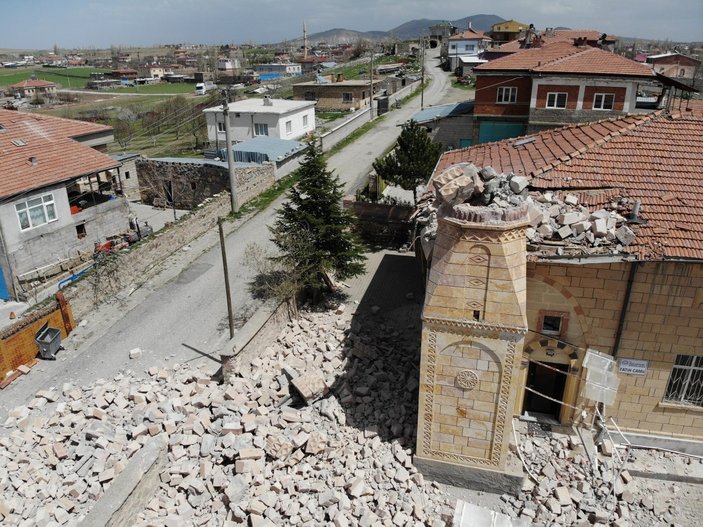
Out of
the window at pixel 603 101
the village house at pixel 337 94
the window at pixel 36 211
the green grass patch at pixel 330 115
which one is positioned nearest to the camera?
the window at pixel 36 211

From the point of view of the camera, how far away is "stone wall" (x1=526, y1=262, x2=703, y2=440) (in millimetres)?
12000

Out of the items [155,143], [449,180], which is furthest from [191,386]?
[155,143]

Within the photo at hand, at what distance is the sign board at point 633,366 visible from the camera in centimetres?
1265

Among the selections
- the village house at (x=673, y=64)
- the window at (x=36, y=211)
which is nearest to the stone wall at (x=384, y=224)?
the window at (x=36, y=211)

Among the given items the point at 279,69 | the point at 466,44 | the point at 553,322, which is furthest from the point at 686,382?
the point at 279,69

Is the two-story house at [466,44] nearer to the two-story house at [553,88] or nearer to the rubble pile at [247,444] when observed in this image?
the two-story house at [553,88]

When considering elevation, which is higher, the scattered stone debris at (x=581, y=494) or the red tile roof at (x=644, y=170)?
the red tile roof at (x=644, y=170)

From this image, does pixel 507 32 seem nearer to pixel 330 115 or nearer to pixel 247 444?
pixel 330 115

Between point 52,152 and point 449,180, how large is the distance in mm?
21746

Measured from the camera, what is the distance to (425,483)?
12.2m

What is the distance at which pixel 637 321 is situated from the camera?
12.4 meters

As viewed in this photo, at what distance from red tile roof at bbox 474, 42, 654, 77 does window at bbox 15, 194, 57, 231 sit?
24.9 metres

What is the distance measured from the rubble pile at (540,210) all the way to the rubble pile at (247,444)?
4.90 metres

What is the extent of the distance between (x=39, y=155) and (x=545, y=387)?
23390 mm
